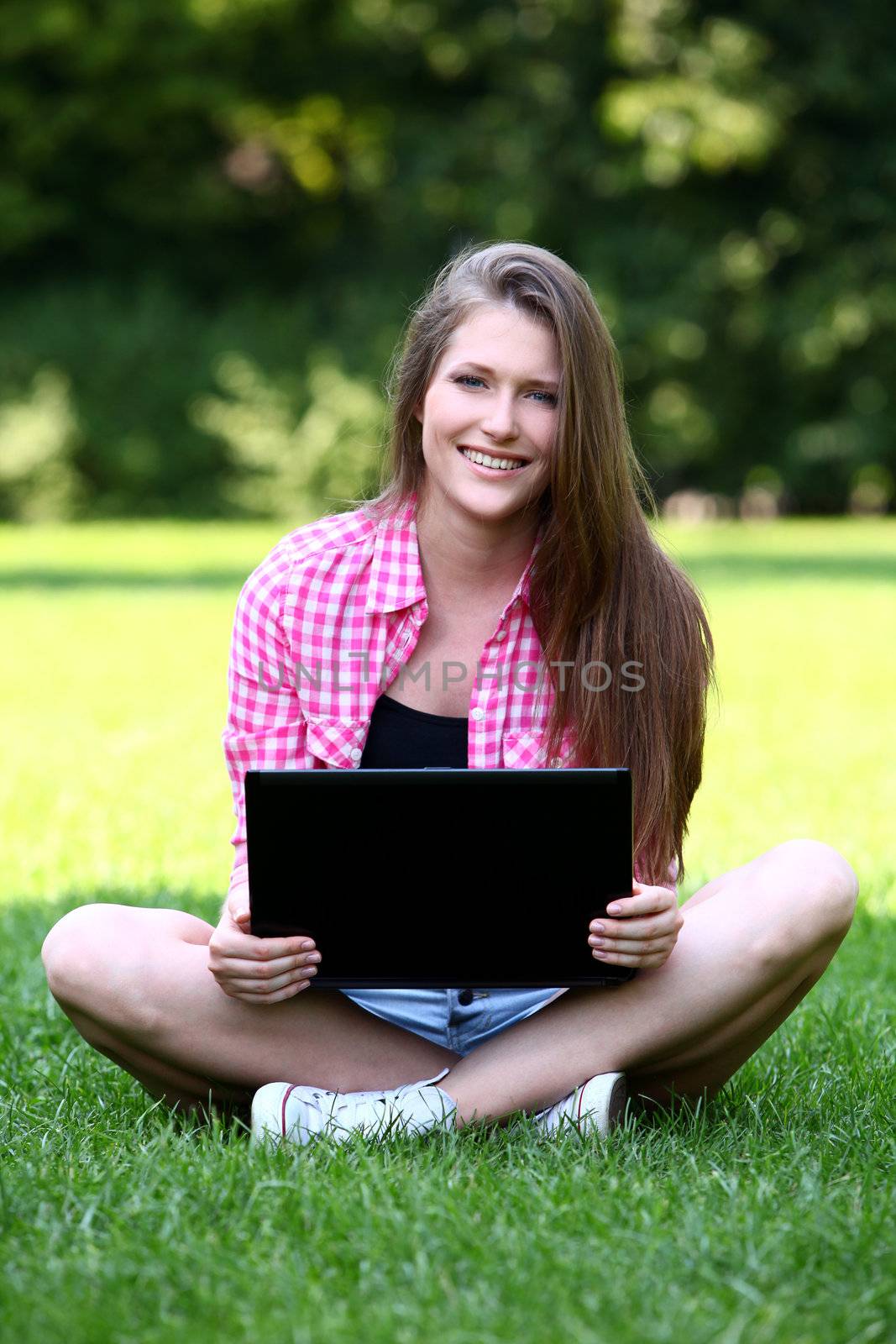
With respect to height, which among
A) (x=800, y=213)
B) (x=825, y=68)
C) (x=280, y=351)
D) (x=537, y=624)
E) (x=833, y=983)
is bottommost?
(x=833, y=983)

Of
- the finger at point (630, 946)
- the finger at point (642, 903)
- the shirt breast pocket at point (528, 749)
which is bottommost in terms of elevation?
the finger at point (630, 946)

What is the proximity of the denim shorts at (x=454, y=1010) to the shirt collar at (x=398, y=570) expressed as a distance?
0.66 metres

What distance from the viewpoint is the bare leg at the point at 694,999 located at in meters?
2.69

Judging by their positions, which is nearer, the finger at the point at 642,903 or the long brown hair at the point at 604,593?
the finger at the point at 642,903

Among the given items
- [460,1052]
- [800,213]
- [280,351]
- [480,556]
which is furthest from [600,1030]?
[800,213]

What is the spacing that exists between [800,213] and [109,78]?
448 inches

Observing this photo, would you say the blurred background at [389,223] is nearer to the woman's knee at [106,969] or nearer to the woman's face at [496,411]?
the woman's face at [496,411]

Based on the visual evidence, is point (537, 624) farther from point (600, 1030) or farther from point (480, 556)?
point (600, 1030)

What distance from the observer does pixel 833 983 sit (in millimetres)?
3859

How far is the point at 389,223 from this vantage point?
2864 centimetres

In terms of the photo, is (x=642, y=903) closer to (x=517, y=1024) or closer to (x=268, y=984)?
(x=517, y=1024)

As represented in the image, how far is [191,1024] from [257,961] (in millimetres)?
214

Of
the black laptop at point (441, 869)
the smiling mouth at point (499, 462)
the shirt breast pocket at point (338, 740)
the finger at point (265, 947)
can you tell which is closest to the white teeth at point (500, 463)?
the smiling mouth at point (499, 462)

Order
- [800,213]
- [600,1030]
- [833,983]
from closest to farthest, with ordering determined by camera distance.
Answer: [600,1030] → [833,983] → [800,213]
